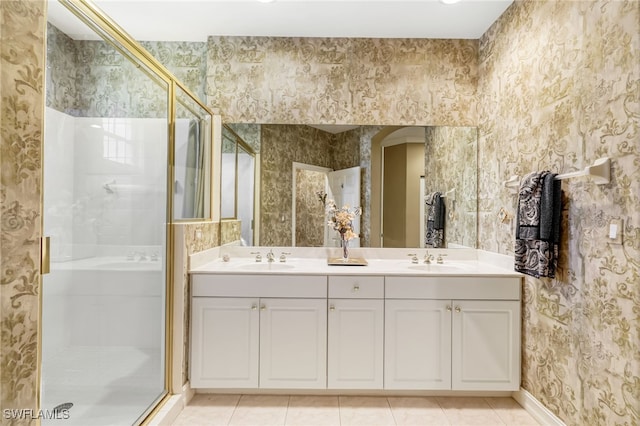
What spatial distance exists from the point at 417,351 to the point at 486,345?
432 millimetres

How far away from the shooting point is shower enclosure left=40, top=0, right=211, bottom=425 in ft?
4.14

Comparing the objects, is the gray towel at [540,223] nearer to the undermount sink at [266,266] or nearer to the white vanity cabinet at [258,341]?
the white vanity cabinet at [258,341]

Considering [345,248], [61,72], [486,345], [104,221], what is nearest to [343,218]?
[345,248]

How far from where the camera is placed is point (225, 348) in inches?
78.2

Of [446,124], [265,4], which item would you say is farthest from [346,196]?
[265,4]

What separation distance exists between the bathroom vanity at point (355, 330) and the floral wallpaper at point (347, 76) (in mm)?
1327

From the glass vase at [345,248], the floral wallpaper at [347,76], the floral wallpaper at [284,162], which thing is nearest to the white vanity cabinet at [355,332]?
the glass vase at [345,248]

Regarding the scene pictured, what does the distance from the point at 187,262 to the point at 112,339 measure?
1.85ft

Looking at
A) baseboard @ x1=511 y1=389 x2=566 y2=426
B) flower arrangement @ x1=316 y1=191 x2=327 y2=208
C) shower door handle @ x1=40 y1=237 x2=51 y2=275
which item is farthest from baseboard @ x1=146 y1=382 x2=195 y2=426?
baseboard @ x1=511 y1=389 x2=566 y2=426

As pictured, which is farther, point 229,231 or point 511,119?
point 229,231

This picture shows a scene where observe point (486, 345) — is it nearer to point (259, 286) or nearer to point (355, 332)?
point (355, 332)

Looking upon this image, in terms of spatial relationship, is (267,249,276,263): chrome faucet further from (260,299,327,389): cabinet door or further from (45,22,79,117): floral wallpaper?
(45,22,79,117): floral wallpaper

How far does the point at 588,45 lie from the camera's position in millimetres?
1515

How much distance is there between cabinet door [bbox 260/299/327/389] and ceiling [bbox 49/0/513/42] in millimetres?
2023
